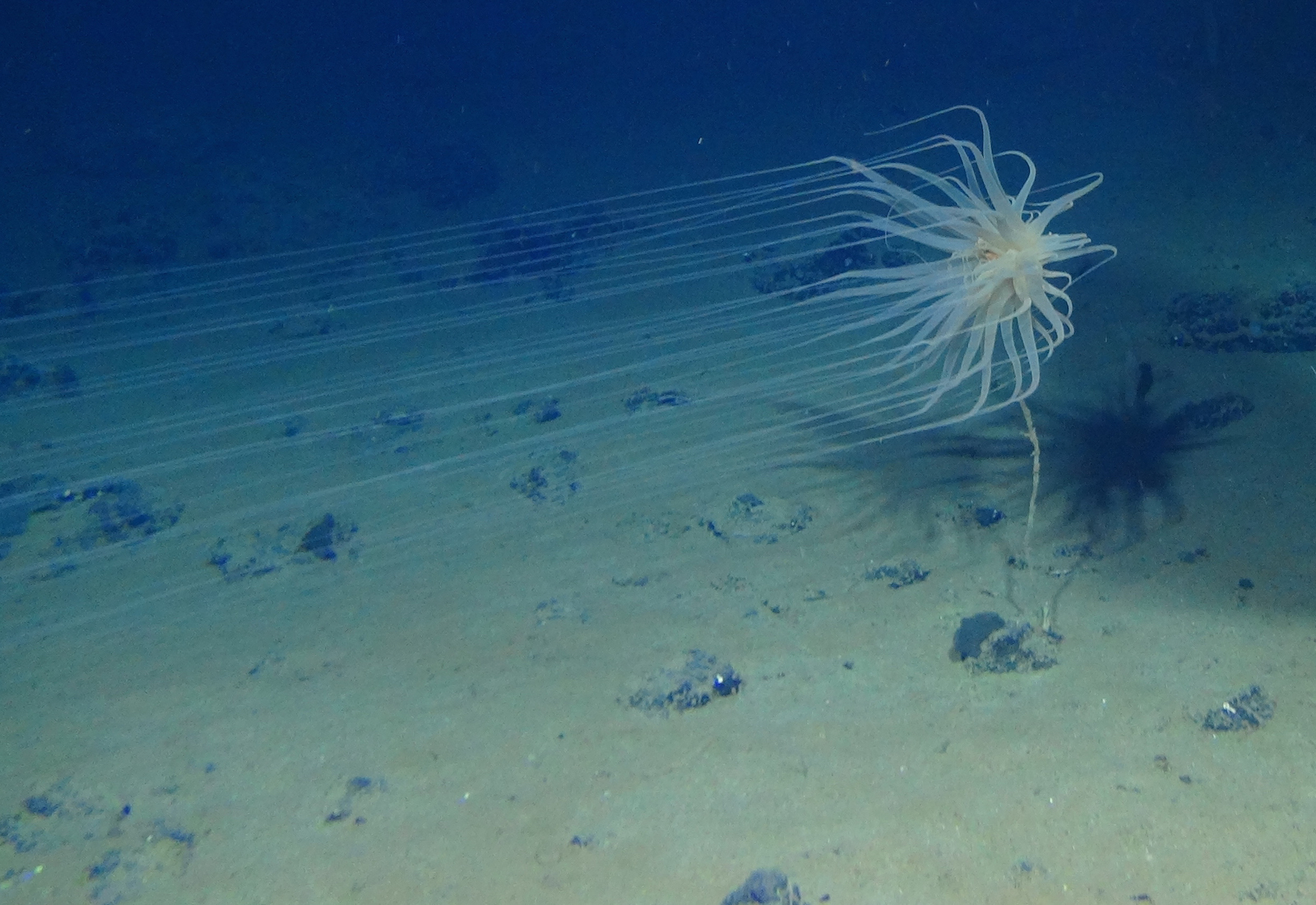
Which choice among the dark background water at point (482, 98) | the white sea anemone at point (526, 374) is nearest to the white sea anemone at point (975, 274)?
the white sea anemone at point (526, 374)

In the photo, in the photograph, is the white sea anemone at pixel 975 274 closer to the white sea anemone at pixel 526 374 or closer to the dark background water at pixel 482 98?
the white sea anemone at pixel 526 374

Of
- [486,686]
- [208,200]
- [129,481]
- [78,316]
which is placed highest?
[208,200]

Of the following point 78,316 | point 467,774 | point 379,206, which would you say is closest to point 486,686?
point 467,774

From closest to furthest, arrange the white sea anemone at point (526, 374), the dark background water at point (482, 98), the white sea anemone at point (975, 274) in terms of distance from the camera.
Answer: the white sea anemone at point (975, 274) → the white sea anemone at point (526, 374) → the dark background water at point (482, 98)

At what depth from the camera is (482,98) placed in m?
28.5

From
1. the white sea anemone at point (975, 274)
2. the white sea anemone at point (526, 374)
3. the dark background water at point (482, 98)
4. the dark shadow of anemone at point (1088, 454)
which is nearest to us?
the white sea anemone at point (975, 274)

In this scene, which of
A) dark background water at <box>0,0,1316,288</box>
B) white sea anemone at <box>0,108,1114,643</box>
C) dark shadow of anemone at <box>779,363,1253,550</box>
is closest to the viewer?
white sea anemone at <box>0,108,1114,643</box>

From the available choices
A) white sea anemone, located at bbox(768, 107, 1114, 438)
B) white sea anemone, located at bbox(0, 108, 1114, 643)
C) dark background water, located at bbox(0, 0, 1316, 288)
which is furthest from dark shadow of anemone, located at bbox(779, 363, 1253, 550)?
dark background water, located at bbox(0, 0, 1316, 288)

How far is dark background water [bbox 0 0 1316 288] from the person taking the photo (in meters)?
18.3

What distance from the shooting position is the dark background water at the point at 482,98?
18.3 m

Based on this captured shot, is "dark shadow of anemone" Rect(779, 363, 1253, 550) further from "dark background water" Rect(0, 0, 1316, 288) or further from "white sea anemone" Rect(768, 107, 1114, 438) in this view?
"dark background water" Rect(0, 0, 1316, 288)

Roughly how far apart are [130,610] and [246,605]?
3.81ft

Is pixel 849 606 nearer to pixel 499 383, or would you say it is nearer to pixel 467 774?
pixel 467 774

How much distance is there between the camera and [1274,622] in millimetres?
4824
